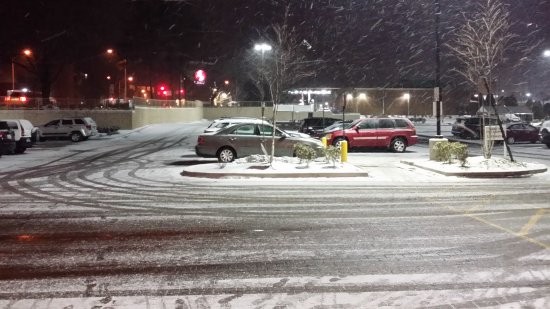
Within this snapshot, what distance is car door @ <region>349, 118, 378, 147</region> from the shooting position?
83.9 feet

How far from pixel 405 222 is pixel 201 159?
14.1 m

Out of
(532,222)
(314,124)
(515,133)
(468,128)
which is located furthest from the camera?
(314,124)

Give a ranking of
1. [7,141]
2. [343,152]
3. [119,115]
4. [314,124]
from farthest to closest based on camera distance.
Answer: [119,115], [314,124], [7,141], [343,152]

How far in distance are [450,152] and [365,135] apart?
25.3 ft

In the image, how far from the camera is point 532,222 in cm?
955

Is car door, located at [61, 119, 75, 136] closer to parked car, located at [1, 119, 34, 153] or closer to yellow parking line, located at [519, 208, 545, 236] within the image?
parked car, located at [1, 119, 34, 153]

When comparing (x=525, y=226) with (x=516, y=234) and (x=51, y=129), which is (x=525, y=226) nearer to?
(x=516, y=234)

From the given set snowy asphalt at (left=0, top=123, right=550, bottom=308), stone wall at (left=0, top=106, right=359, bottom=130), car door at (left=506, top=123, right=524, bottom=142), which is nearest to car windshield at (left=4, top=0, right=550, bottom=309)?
snowy asphalt at (left=0, top=123, right=550, bottom=308)

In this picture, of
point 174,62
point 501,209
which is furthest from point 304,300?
point 174,62

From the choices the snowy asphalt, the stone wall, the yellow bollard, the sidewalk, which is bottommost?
the snowy asphalt

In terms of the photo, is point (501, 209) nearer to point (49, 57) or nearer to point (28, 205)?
point (28, 205)

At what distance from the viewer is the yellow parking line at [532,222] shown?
881 centimetres

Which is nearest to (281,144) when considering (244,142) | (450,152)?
(244,142)

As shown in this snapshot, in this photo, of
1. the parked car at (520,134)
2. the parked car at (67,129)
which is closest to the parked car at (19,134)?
the parked car at (67,129)
